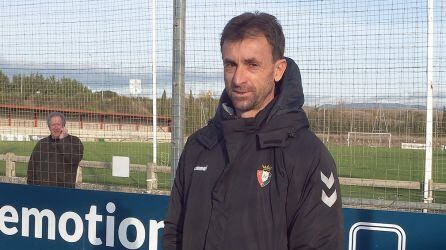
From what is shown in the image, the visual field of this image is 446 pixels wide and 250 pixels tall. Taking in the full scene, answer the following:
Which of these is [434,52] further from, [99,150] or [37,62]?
[99,150]

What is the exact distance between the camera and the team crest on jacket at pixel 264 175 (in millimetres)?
2334

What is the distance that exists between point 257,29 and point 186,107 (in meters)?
3.15

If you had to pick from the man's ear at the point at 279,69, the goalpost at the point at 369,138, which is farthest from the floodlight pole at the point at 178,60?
the man's ear at the point at 279,69

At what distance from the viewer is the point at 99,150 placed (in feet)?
26.6

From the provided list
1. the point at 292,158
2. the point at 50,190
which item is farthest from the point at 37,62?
the point at 292,158

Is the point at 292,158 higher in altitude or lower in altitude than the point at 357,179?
higher

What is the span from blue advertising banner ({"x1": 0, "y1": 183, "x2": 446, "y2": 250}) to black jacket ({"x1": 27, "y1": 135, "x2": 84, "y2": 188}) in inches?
15.4

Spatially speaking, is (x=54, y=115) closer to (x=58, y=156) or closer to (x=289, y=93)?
(x=58, y=156)

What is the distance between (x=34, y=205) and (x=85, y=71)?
143cm

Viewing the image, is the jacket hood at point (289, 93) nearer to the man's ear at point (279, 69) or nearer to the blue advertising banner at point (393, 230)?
the man's ear at point (279, 69)

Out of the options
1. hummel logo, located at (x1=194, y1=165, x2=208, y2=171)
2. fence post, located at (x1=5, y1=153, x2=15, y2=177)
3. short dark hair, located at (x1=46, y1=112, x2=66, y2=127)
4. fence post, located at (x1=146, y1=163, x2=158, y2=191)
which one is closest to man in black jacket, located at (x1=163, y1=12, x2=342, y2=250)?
hummel logo, located at (x1=194, y1=165, x2=208, y2=171)

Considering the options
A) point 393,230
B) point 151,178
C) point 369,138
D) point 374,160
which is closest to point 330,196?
point 393,230

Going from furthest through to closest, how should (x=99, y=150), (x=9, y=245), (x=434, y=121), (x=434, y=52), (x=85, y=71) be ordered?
1. (x=99, y=150)
2. (x=9, y=245)
3. (x=85, y=71)
4. (x=434, y=121)
5. (x=434, y=52)

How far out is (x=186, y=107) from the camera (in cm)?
549
